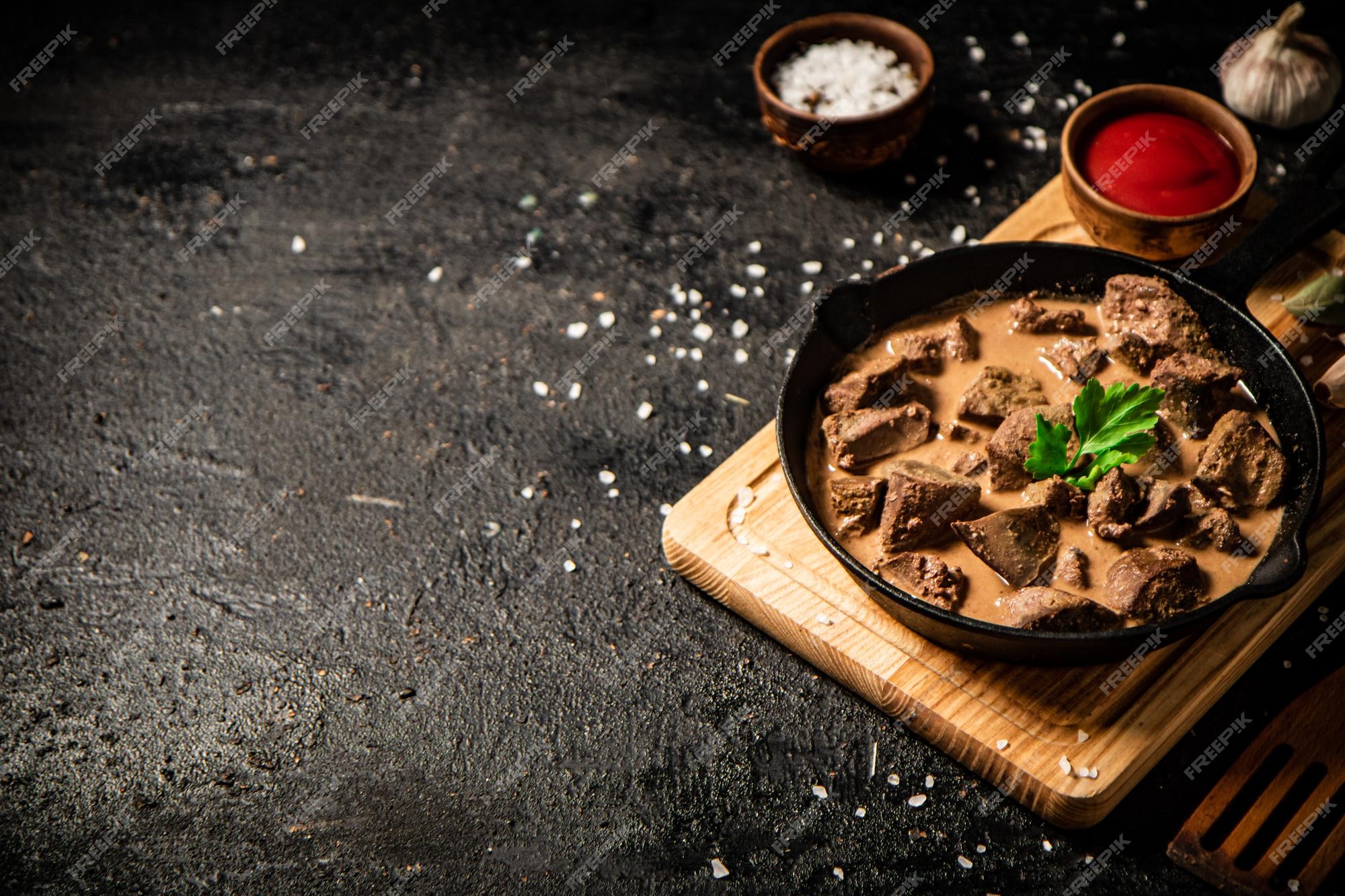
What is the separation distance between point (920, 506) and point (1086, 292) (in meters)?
0.95

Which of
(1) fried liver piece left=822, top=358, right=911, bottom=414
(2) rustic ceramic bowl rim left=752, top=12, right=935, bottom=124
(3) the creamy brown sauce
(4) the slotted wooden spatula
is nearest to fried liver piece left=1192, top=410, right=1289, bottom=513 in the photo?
(3) the creamy brown sauce

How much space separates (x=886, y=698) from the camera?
3000 millimetres

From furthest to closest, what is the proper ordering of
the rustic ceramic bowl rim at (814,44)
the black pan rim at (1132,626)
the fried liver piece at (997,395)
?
1. the rustic ceramic bowl rim at (814,44)
2. the fried liver piece at (997,395)
3. the black pan rim at (1132,626)

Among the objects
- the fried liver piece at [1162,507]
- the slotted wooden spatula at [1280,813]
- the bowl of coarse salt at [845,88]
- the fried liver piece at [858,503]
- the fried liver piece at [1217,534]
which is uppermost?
the bowl of coarse salt at [845,88]

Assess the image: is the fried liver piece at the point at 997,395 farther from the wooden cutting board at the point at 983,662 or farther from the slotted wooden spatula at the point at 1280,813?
the slotted wooden spatula at the point at 1280,813

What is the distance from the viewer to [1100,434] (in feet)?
9.59

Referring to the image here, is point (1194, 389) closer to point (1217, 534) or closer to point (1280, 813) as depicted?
point (1217, 534)

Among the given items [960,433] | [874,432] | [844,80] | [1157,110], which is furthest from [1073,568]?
[844,80]

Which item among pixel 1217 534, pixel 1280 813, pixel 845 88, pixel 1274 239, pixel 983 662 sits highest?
pixel 845 88

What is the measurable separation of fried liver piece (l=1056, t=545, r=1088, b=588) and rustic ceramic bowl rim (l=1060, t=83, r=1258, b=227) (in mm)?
1073

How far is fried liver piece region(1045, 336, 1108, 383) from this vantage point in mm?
3203

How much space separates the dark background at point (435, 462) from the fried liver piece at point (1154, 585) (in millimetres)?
483

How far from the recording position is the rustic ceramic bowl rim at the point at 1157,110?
3.35 meters

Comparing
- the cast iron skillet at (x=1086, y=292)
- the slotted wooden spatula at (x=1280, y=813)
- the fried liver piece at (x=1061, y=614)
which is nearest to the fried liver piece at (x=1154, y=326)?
the cast iron skillet at (x=1086, y=292)
